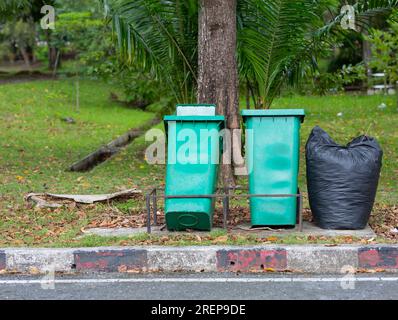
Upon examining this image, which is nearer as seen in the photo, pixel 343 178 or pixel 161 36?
pixel 343 178

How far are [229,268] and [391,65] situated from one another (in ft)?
55.6

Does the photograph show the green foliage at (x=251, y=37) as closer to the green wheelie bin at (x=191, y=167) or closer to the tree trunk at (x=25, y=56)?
the green wheelie bin at (x=191, y=167)

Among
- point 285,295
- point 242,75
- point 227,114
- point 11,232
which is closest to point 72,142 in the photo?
point 242,75

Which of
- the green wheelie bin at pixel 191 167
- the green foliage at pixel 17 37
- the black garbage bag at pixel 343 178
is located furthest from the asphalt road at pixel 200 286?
the green foliage at pixel 17 37

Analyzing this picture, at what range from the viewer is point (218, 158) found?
23.1ft

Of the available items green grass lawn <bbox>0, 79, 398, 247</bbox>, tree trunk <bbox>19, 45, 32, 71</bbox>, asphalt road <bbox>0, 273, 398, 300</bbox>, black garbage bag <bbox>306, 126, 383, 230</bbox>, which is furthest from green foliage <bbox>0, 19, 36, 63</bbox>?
asphalt road <bbox>0, 273, 398, 300</bbox>

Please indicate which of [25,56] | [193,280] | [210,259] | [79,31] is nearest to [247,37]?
[210,259]

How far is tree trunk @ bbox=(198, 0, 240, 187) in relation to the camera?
9016mm

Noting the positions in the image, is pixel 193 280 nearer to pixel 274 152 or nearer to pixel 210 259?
pixel 210 259

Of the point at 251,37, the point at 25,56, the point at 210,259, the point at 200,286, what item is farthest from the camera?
the point at 25,56

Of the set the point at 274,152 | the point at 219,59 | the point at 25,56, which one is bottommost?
the point at 274,152

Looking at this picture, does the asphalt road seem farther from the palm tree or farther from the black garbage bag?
the palm tree

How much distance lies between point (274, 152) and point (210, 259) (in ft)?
3.94

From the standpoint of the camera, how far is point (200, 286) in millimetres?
5785
